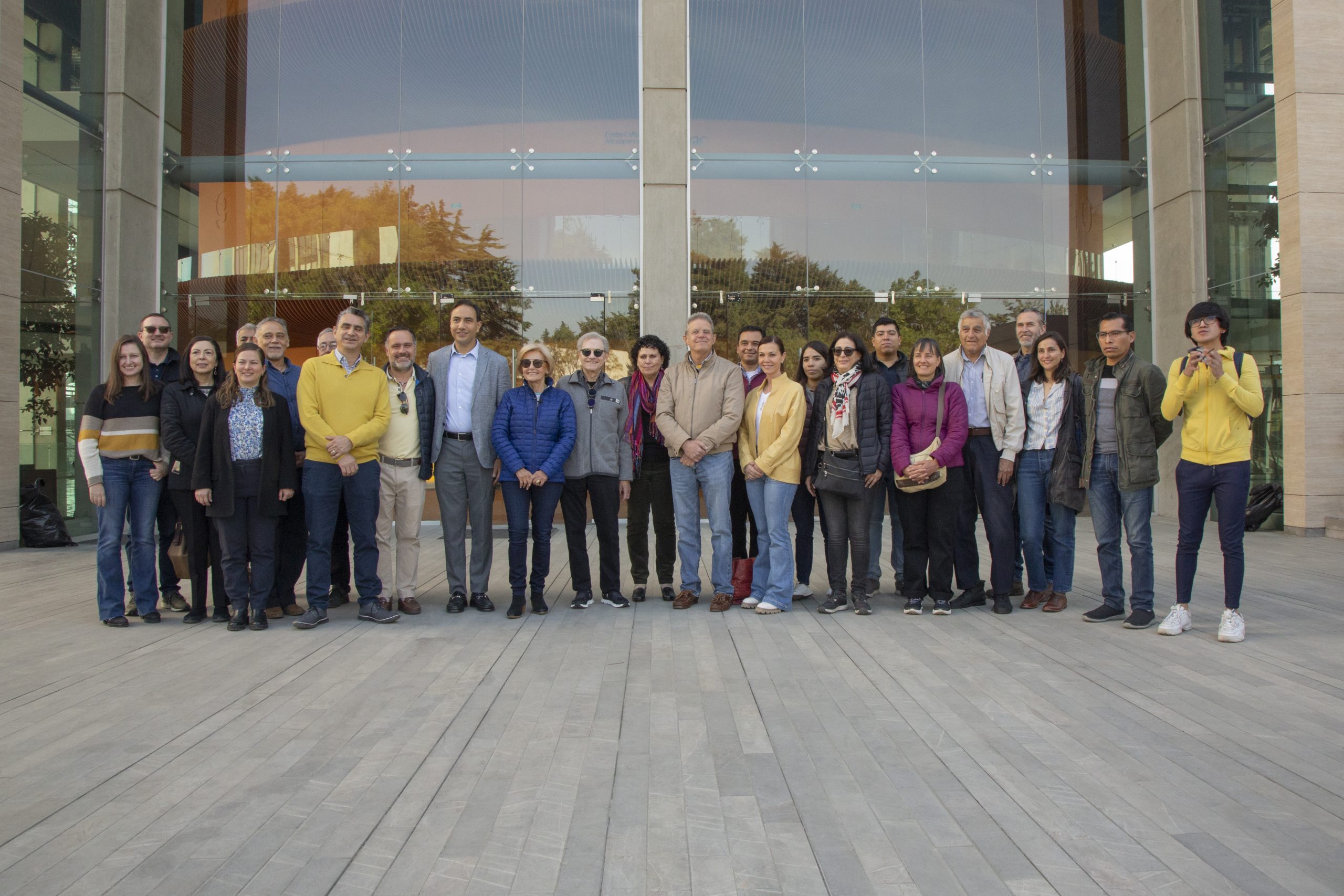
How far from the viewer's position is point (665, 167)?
38.6 feet

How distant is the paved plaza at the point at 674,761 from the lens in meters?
2.49

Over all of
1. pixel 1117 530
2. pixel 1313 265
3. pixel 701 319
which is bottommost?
pixel 1117 530

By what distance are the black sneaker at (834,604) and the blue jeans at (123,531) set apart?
13.8 ft

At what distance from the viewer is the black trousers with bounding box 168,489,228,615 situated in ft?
19.7

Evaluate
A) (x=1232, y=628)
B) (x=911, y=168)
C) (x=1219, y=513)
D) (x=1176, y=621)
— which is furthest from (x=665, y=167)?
(x=1232, y=628)

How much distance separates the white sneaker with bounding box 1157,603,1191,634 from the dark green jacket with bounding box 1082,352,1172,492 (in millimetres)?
746

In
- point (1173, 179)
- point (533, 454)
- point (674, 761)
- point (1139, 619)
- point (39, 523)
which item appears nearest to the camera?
point (674, 761)

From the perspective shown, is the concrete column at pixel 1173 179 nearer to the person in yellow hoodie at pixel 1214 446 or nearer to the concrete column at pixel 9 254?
the person in yellow hoodie at pixel 1214 446

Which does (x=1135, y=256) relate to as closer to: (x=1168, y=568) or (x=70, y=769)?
(x=1168, y=568)

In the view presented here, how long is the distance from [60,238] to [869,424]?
9.49 m

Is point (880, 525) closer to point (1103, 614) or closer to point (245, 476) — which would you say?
point (1103, 614)

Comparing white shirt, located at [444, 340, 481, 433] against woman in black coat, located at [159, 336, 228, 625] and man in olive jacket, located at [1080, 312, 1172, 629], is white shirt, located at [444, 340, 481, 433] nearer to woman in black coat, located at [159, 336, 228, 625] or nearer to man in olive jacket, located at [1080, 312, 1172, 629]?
woman in black coat, located at [159, 336, 228, 625]

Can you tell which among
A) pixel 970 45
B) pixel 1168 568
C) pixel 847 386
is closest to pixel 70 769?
pixel 847 386

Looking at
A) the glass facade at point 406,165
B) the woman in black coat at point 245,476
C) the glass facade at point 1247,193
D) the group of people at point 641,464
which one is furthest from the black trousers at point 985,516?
the glass facade at point 406,165
